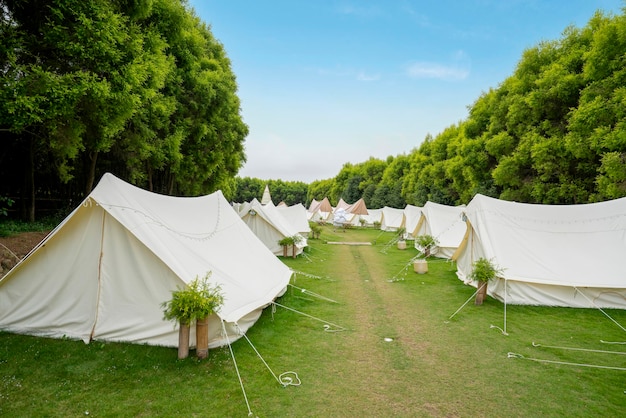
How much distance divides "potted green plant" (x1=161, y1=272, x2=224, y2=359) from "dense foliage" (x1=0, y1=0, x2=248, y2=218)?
4.71 metres

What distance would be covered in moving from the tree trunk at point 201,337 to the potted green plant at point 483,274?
6181mm

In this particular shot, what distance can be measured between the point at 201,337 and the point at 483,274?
6.30 meters

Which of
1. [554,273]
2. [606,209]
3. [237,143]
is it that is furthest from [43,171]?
[606,209]

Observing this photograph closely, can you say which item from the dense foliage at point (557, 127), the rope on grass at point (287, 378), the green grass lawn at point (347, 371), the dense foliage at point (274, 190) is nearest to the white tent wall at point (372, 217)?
the dense foliage at point (557, 127)

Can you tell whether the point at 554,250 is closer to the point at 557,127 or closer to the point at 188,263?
the point at 188,263

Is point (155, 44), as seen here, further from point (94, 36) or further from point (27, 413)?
point (27, 413)

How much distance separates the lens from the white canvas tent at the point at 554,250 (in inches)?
299

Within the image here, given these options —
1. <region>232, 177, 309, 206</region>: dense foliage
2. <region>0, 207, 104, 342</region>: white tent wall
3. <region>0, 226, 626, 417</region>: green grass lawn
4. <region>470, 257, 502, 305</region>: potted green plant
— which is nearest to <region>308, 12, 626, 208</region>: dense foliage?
<region>470, 257, 502, 305</region>: potted green plant

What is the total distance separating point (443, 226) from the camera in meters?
16.8

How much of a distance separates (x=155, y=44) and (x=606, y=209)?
13199 mm

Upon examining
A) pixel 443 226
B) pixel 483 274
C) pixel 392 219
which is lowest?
pixel 483 274

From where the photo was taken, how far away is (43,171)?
1210cm

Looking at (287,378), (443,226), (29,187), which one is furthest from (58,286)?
(443,226)

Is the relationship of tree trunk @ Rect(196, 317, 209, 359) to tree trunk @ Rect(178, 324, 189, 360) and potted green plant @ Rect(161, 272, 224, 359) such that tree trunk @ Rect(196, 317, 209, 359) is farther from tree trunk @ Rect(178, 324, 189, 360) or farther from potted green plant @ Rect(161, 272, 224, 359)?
tree trunk @ Rect(178, 324, 189, 360)
